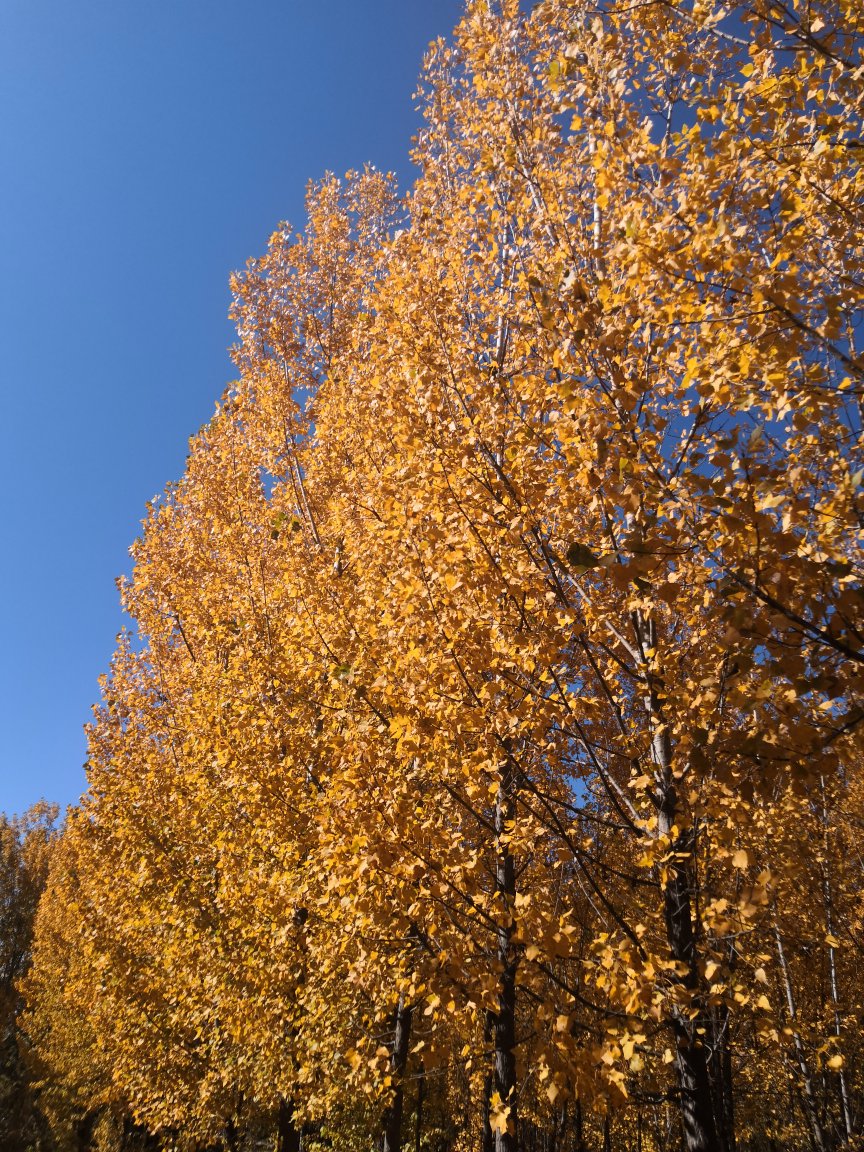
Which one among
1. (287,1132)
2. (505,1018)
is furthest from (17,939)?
(505,1018)

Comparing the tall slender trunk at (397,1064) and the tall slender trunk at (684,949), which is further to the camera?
the tall slender trunk at (397,1064)

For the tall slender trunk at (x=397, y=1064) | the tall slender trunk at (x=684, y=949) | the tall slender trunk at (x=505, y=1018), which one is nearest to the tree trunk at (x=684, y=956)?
the tall slender trunk at (x=684, y=949)

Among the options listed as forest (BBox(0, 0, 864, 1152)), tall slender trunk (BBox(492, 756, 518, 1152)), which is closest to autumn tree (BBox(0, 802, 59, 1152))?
forest (BBox(0, 0, 864, 1152))

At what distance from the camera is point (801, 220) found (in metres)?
3.16

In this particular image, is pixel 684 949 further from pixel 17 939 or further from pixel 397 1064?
pixel 17 939

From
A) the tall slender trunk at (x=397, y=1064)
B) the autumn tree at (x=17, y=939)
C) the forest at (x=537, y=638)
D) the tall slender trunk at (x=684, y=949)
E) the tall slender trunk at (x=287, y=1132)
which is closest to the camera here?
the forest at (x=537, y=638)

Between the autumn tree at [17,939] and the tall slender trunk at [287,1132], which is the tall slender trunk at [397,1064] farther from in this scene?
the autumn tree at [17,939]

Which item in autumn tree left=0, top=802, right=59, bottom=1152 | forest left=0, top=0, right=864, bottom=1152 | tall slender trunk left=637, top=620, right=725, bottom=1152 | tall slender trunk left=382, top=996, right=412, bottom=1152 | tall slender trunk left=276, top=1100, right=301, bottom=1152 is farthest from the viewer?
autumn tree left=0, top=802, right=59, bottom=1152

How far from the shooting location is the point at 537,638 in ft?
9.94

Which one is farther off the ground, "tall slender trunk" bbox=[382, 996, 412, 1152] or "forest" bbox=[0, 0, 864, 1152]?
"forest" bbox=[0, 0, 864, 1152]

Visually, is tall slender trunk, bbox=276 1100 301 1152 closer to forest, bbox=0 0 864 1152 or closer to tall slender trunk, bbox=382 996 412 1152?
forest, bbox=0 0 864 1152

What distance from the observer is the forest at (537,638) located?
2.28 meters

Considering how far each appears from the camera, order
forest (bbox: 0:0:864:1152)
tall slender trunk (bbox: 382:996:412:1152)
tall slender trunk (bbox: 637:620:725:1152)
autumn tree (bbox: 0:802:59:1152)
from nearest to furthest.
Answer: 1. forest (bbox: 0:0:864:1152)
2. tall slender trunk (bbox: 637:620:725:1152)
3. tall slender trunk (bbox: 382:996:412:1152)
4. autumn tree (bbox: 0:802:59:1152)

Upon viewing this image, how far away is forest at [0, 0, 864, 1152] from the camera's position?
7.47 ft
